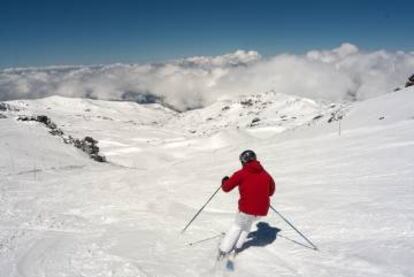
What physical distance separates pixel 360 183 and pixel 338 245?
6665 millimetres

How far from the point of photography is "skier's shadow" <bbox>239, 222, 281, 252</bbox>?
10344 mm

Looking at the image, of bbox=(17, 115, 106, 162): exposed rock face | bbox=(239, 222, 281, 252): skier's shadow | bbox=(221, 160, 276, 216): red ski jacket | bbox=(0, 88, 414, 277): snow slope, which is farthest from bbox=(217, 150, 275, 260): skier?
bbox=(17, 115, 106, 162): exposed rock face

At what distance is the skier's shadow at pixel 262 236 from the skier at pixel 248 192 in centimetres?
104

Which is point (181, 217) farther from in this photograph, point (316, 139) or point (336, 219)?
point (316, 139)

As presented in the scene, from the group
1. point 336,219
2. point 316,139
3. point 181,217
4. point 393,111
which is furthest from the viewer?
point 393,111

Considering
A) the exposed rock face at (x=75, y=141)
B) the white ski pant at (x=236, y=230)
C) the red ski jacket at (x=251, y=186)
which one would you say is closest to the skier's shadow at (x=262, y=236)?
the white ski pant at (x=236, y=230)

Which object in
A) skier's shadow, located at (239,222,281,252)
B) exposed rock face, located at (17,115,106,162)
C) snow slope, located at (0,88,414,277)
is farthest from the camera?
exposed rock face, located at (17,115,106,162)

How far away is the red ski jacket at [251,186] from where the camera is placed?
29.2 ft

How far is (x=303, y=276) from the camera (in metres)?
8.02

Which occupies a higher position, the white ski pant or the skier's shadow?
the white ski pant

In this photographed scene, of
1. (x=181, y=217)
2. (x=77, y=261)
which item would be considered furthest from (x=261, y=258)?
(x=181, y=217)

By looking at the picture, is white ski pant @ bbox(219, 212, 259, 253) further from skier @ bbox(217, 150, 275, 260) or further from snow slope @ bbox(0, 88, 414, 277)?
snow slope @ bbox(0, 88, 414, 277)

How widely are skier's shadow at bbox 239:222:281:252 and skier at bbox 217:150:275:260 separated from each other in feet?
3.41

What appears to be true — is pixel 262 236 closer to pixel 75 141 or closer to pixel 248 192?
pixel 248 192
